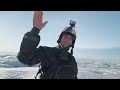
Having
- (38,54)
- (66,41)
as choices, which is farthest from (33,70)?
(66,41)

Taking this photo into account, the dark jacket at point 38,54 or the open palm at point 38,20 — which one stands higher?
the open palm at point 38,20

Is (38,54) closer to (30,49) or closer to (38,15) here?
(30,49)

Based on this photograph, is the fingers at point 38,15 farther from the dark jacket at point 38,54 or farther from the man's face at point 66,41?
the man's face at point 66,41

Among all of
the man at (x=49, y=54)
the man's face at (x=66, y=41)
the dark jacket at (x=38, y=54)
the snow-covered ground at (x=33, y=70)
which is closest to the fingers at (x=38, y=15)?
the man at (x=49, y=54)
